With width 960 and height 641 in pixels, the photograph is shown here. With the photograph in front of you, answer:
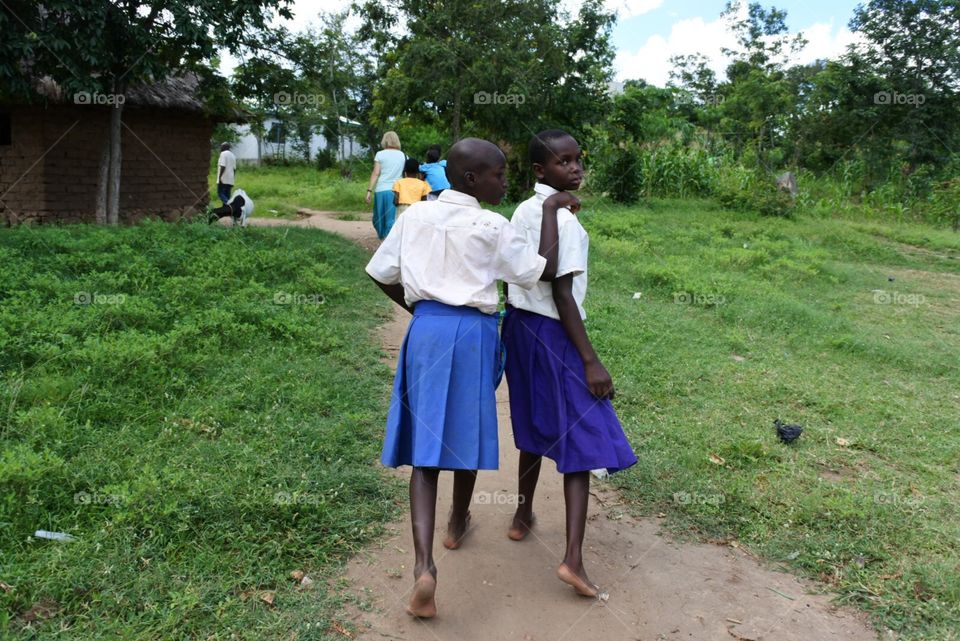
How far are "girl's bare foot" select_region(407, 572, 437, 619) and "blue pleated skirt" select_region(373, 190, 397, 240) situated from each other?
7.17 metres

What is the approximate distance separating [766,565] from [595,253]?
743 centimetres

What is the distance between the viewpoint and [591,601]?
9.22ft

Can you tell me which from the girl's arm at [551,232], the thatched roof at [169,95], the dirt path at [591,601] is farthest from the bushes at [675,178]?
the girl's arm at [551,232]

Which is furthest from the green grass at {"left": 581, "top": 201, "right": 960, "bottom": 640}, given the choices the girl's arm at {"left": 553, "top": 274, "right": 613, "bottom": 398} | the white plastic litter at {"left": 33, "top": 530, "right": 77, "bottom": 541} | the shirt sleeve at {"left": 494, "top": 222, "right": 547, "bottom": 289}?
the white plastic litter at {"left": 33, "top": 530, "right": 77, "bottom": 541}

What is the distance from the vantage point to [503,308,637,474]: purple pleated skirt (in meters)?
2.76

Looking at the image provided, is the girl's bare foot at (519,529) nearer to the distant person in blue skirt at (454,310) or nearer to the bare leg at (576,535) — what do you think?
the bare leg at (576,535)

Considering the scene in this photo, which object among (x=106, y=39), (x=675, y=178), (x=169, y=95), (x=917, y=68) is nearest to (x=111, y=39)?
(x=106, y=39)

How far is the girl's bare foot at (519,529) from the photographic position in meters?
3.27

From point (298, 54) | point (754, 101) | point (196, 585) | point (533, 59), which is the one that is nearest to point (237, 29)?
point (298, 54)

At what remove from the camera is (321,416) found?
14.1 feet

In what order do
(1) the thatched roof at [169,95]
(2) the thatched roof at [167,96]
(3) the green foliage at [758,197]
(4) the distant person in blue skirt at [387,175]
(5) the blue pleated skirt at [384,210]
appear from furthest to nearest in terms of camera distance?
1. (3) the green foliage at [758,197]
2. (1) the thatched roof at [169,95]
3. (2) the thatched roof at [167,96]
4. (5) the blue pleated skirt at [384,210]
5. (4) the distant person in blue skirt at [387,175]

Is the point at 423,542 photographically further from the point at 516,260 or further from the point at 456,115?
the point at 456,115

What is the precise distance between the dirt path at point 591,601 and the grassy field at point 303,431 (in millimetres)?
142

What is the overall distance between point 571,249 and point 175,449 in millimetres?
2157
